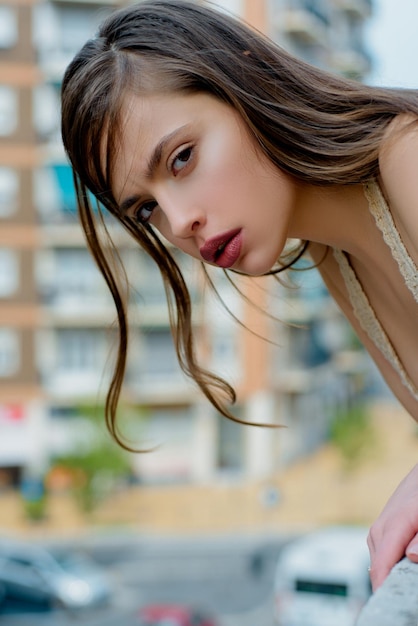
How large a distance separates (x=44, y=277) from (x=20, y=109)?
4.11 feet

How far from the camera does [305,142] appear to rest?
1.47 feet

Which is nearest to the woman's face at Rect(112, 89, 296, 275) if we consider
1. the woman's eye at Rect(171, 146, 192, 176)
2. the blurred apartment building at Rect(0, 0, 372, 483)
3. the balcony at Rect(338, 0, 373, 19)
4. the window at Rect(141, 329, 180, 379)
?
the woman's eye at Rect(171, 146, 192, 176)

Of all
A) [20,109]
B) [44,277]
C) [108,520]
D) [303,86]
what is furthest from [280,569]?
[303,86]

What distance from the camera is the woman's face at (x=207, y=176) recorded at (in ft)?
1.43

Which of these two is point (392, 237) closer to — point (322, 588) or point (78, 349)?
point (322, 588)

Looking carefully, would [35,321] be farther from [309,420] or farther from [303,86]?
[303,86]

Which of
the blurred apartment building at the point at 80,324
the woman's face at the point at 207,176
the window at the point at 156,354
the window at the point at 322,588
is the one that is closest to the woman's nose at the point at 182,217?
the woman's face at the point at 207,176

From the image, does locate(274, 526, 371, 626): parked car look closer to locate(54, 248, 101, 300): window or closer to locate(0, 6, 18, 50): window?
locate(54, 248, 101, 300): window

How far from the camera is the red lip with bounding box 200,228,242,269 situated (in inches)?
17.2

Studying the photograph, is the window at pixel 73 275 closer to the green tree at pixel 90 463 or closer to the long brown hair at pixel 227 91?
the green tree at pixel 90 463

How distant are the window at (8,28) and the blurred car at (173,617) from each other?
4.28m

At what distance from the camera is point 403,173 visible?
0.42m

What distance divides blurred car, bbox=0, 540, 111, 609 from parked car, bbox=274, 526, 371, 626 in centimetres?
142

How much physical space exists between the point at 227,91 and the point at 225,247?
64 millimetres
